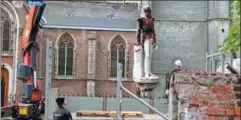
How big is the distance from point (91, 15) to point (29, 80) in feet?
72.5

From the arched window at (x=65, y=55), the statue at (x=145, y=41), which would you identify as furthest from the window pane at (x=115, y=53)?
the statue at (x=145, y=41)

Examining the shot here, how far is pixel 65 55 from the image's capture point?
3528 cm

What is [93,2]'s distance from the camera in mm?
38969

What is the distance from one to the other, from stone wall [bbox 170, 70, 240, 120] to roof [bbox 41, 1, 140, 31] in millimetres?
28880

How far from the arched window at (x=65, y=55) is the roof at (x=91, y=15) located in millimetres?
1019

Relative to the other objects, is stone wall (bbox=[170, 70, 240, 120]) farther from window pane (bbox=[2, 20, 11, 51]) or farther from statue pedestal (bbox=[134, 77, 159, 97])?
window pane (bbox=[2, 20, 11, 51])

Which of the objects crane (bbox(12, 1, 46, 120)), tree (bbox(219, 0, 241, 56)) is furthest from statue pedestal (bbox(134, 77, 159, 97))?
crane (bbox(12, 1, 46, 120))

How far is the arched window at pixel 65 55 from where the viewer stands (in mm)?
35062

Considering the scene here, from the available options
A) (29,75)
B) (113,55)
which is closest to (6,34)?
(113,55)

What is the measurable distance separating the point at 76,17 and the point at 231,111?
32.0 m

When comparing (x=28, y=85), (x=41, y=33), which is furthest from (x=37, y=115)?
(x=41, y=33)

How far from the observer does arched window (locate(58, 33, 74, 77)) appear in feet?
115

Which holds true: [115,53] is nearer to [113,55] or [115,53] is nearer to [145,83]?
[113,55]

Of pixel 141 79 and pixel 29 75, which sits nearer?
pixel 141 79
